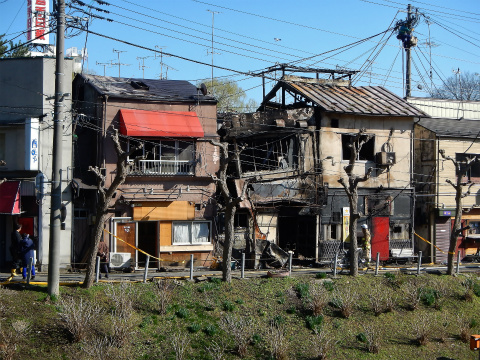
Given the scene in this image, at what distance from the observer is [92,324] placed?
18406mm

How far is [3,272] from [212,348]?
11869mm

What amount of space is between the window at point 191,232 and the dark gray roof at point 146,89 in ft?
20.4

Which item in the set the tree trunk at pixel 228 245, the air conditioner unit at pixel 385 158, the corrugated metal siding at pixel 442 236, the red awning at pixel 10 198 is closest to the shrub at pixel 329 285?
the tree trunk at pixel 228 245

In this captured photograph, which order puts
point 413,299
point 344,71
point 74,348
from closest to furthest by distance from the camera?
point 74,348 < point 413,299 < point 344,71

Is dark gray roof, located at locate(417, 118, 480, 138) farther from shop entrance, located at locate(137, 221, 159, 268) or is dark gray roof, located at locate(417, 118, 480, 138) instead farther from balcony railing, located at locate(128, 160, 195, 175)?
shop entrance, located at locate(137, 221, 159, 268)

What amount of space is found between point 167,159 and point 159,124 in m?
1.90

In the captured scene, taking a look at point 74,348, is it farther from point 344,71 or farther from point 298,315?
point 344,71

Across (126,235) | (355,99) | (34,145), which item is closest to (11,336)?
(34,145)

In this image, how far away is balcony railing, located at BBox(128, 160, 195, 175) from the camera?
92.6 feet

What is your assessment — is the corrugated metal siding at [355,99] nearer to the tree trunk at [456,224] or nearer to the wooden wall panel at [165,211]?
the tree trunk at [456,224]

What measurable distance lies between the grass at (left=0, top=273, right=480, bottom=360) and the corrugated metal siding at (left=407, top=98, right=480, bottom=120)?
18.1 meters

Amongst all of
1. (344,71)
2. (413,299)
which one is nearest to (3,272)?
(413,299)

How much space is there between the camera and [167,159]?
28.9 m

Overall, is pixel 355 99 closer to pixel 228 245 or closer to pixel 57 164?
pixel 228 245
